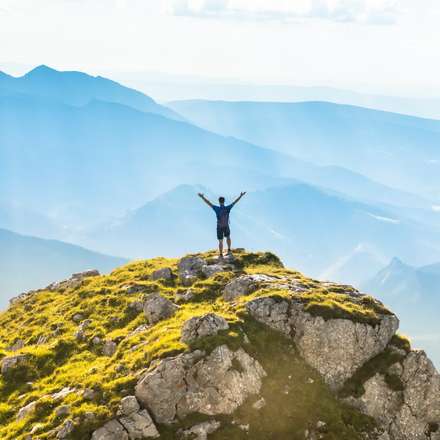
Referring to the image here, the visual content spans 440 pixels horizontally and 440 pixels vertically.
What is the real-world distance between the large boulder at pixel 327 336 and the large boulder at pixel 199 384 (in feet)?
11.9

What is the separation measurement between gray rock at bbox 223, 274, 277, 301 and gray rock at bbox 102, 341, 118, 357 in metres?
7.51

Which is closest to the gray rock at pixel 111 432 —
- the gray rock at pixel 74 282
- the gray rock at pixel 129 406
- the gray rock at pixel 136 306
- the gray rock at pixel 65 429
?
the gray rock at pixel 129 406

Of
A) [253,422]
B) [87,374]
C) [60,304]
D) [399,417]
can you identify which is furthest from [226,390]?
[60,304]

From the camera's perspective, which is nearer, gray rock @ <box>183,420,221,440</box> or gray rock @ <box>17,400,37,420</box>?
gray rock @ <box>183,420,221,440</box>

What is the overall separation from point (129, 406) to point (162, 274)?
16236 millimetres

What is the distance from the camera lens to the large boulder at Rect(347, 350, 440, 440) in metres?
32.0

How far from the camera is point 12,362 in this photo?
34750 millimetres

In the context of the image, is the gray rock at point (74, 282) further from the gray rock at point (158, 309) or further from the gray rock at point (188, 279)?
the gray rock at point (158, 309)

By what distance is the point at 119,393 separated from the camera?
29453 millimetres

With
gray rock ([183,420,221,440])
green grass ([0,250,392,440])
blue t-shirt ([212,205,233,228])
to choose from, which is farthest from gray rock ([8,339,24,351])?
gray rock ([183,420,221,440])

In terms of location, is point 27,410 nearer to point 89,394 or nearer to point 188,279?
point 89,394

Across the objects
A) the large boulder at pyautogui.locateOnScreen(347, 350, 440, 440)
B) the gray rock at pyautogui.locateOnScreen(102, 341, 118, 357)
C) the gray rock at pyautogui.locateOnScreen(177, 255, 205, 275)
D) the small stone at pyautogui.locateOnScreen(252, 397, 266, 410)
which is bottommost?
the large boulder at pyautogui.locateOnScreen(347, 350, 440, 440)

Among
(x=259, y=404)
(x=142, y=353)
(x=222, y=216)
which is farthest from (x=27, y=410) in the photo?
(x=222, y=216)

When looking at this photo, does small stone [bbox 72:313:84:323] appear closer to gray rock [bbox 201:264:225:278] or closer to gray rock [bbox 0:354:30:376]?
gray rock [bbox 0:354:30:376]
